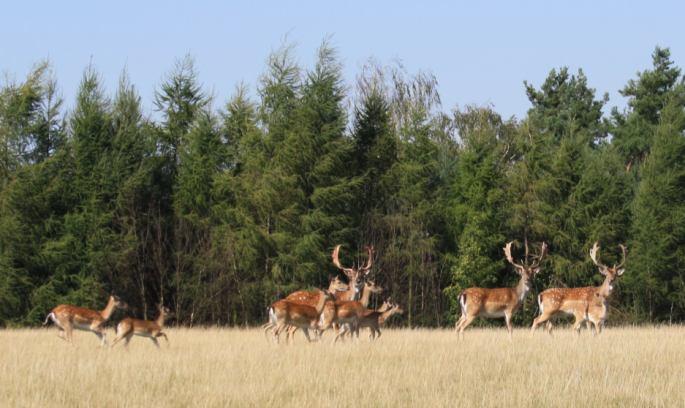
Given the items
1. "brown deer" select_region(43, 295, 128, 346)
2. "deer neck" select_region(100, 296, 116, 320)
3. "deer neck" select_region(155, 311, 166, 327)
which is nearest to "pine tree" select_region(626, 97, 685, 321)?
"deer neck" select_region(155, 311, 166, 327)

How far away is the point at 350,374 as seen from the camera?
38.2ft

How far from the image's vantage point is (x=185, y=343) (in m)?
16.8

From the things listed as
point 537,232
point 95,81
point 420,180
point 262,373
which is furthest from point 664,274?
point 262,373

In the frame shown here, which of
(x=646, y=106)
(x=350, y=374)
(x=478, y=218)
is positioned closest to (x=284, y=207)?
(x=478, y=218)

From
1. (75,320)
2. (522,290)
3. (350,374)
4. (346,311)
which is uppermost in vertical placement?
(522,290)

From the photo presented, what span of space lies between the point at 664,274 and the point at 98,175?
13.3 m

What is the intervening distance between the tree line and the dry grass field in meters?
7.14

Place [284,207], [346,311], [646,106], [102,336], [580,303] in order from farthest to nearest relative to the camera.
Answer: [646,106] < [284,207] < [580,303] < [346,311] < [102,336]

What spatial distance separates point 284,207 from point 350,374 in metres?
12.8

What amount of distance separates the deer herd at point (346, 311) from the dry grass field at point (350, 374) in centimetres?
42

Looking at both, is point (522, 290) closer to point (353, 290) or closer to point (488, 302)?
point (488, 302)

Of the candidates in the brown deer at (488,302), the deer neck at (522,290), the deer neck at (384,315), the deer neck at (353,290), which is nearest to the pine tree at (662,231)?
the deer neck at (522,290)

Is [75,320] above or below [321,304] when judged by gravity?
below

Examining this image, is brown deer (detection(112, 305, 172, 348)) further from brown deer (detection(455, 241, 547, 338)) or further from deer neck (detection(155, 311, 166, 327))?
brown deer (detection(455, 241, 547, 338))
